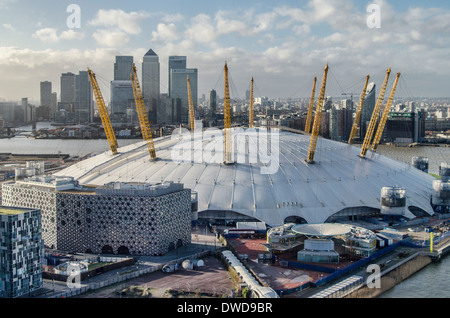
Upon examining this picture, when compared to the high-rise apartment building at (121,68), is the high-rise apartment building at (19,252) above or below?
below

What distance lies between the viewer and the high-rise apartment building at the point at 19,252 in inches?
872

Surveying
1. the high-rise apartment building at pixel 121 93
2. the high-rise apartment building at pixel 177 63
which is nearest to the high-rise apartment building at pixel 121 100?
the high-rise apartment building at pixel 121 93

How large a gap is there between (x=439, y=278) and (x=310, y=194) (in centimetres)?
985

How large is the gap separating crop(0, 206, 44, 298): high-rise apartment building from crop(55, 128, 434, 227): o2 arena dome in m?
12.5

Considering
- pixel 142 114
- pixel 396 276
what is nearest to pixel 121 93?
pixel 142 114

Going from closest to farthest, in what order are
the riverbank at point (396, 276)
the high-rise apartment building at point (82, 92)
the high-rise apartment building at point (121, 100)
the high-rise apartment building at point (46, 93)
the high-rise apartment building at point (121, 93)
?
the riverbank at point (396, 276) → the high-rise apartment building at point (121, 93) → the high-rise apartment building at point (121, 100) → the high-rise apartment building at point (82, 92) → the high-rise apartment building at point (46, 93)

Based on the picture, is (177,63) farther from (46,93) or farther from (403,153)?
(403,153)

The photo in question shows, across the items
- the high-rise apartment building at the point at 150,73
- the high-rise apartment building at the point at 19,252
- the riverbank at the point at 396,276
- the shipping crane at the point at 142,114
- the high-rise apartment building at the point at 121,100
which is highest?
the high-rise apartment building at the point at 150,73

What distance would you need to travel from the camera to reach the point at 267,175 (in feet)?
121

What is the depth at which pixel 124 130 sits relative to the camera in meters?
130

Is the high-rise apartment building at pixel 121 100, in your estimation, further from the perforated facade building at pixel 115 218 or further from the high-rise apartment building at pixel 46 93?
the perforated facade building at pixel 115 218

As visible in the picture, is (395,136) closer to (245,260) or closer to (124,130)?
(124,130)

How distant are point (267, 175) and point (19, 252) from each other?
18.2 m

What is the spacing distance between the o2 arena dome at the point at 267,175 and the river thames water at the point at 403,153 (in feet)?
24.5
